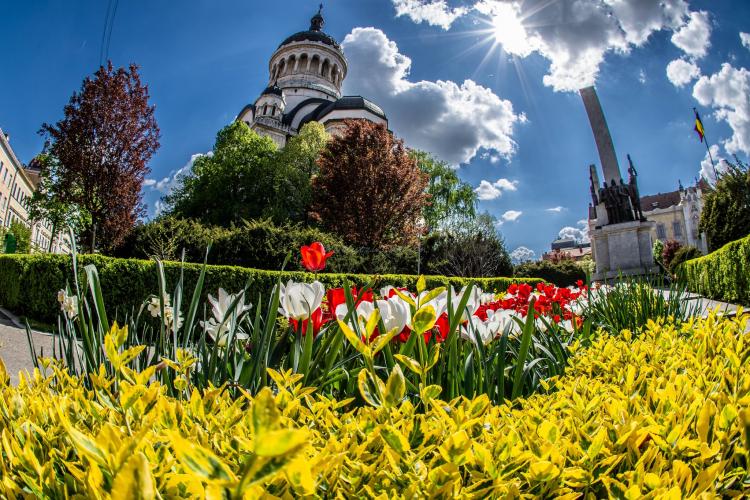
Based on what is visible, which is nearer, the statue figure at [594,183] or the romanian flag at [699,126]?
the statue figure at [594,183]

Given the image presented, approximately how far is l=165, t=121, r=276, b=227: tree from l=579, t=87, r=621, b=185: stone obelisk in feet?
66.7

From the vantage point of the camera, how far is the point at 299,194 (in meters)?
31.0

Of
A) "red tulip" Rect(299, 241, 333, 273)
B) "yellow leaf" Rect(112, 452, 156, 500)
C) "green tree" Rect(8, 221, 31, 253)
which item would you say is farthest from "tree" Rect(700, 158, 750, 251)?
"green tree" Rect(8, 221, 31, 253)

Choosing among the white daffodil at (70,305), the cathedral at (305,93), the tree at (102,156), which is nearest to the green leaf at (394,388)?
the white daffodil at (70,305)

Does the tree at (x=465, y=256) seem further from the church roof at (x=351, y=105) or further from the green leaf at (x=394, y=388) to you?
the church roof at (x=351, y=105)

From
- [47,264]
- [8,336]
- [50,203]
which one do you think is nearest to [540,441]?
[8,336]

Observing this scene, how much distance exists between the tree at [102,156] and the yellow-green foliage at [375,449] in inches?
584

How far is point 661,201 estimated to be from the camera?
70875 mm

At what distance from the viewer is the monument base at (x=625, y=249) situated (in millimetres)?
17469

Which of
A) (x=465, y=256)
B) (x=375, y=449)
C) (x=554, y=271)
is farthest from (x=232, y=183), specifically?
(x=375, y=449)

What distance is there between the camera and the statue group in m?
18.7

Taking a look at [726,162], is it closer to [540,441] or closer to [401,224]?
[401,224]

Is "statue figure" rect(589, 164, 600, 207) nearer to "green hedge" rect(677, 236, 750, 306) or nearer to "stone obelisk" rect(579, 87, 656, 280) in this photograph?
"stone obelisk" rect(579, 87, 656, 280)

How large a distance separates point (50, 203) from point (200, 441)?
19.1 meters
